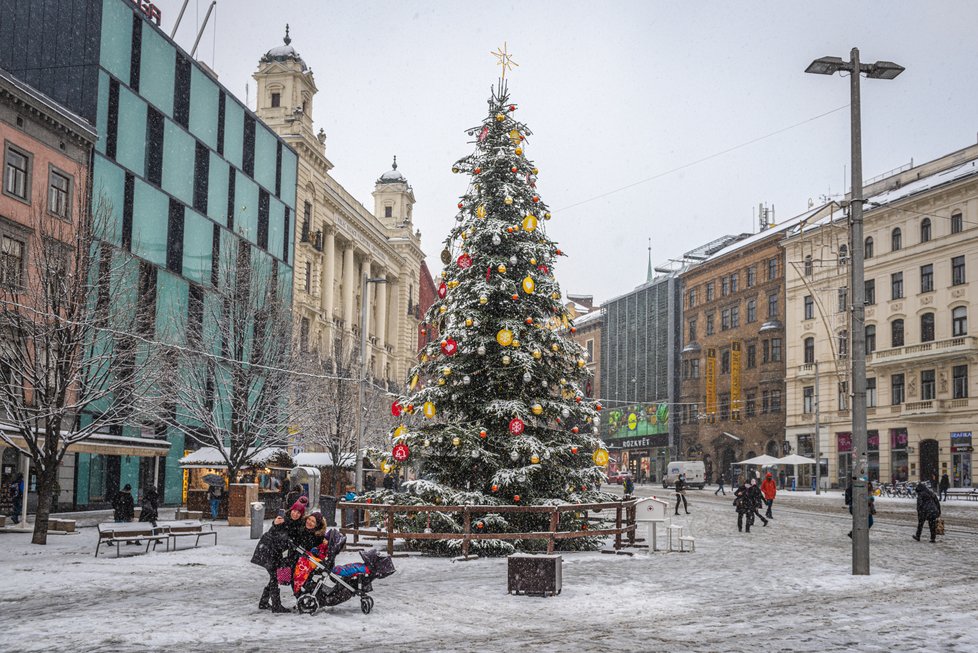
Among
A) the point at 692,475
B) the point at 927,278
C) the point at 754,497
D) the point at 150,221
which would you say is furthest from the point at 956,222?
the point at 150,221

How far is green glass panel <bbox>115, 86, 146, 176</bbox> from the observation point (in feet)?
128

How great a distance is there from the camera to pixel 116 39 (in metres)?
38.8

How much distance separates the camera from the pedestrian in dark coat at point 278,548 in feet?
39.1

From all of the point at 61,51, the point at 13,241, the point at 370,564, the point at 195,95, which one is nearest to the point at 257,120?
the point at 195,95

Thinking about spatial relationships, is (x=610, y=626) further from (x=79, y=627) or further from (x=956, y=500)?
(x=956, y=500)

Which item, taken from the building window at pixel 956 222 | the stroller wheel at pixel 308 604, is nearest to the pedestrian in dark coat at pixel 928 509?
the stroller wheel at pixel 308 604

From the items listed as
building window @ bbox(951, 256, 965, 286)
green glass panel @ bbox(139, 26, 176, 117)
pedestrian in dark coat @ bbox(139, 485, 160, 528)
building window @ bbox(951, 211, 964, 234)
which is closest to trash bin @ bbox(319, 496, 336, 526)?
pedestrian in dark coat @ bbox(139, 485, 160, 528)

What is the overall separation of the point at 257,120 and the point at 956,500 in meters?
39.4

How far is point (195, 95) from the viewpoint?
45.1 metres

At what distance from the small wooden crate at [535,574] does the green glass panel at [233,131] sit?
38.9 meters

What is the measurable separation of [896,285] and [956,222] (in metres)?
5.63

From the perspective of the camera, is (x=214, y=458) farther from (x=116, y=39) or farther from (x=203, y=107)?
(x=203, y=107)

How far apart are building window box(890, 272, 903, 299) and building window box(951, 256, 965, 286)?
3.95 m

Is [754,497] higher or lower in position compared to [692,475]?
higher
